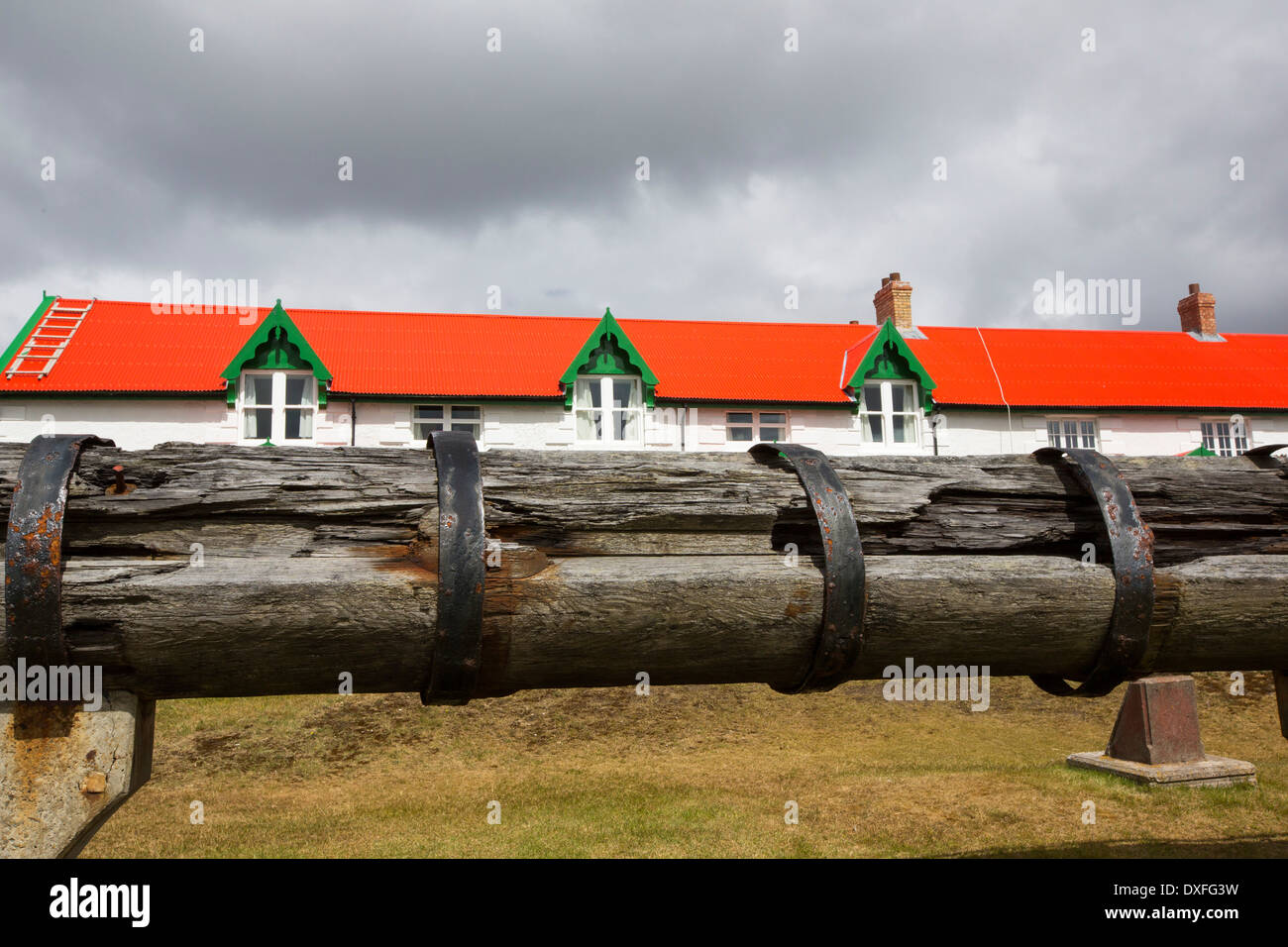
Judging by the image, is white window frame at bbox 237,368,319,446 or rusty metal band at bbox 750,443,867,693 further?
white window frame at bbox 237,368,319,446

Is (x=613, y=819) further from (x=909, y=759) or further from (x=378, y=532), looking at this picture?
(x=378, y=532)

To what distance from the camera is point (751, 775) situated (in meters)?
10.3

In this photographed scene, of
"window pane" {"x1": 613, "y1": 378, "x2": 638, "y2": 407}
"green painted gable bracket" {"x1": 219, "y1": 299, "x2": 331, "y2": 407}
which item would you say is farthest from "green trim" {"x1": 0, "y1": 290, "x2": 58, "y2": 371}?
"window pane" {"x1": 613, "y1": 378, "x2": 638, "y2": 407}

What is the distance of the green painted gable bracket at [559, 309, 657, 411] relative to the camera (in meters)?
20.0

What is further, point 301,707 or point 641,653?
point 301,707

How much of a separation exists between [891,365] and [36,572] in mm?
21693

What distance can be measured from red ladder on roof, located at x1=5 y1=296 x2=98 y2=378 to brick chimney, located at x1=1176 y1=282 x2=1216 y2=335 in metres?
34.3

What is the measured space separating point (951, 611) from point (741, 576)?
0.66 m

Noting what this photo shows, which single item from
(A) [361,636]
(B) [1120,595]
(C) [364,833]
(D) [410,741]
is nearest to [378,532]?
(A) [361,636]

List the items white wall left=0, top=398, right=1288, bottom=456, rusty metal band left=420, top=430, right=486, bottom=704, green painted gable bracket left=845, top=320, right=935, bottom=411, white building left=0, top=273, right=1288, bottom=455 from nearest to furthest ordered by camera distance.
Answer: rusty metal band left=420, top=430, right=486, bottom=704 < white wall left=0, top=398, right=1288, bottom=456 < white building left=0, top=273, right=1288, bottom=455 < green painted gable bracket left=845, top=320, right=935, bottom=411

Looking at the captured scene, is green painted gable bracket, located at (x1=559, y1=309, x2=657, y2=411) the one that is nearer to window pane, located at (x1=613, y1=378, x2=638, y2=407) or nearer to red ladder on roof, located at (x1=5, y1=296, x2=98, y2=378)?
window pane, located at (x1=613, y1=378, x2=638, y2=407)

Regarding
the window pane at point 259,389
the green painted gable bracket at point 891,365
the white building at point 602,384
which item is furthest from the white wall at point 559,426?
the green painted gable bracket at point 891,365

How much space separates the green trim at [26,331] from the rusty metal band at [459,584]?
22068 millimetres

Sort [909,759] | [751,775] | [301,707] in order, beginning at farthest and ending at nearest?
[301,707] < [909,759] < [751,775]
